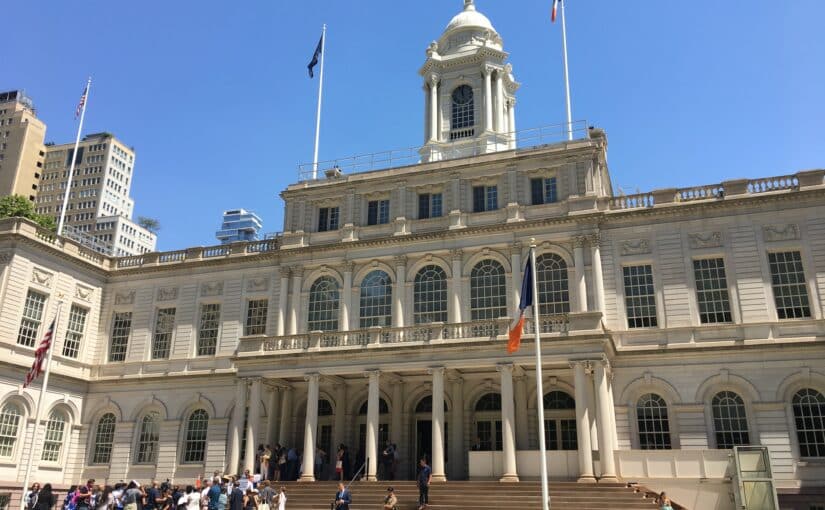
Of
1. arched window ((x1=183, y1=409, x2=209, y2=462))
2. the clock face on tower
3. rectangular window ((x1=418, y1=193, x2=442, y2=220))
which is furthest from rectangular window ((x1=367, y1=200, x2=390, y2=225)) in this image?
arched window ((x1=183, y1=409, x2=209, y2=462))

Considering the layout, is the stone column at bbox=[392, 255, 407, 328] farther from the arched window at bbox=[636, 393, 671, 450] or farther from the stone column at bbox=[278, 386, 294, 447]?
the arched window at bbox=[636, 393, 671, 450]

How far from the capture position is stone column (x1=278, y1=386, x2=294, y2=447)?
32.3m

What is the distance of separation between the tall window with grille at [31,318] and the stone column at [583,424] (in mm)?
25348

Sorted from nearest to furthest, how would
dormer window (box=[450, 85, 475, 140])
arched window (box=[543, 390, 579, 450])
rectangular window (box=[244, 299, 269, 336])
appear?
arched window (box=[543, 390, 579, 450]) → rectangular window (box=[244, 299, 269, 336]) → dormer window (box=[450, 85, 475, 140])

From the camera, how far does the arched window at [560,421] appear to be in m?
28.7

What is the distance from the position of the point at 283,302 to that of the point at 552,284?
13180 mm

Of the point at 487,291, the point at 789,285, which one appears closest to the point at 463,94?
the point at 487,291

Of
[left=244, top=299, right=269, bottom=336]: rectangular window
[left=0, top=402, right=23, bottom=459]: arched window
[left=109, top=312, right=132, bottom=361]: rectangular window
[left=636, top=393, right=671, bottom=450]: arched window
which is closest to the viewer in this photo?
[left=636, top=393, right=671, bottom=450]: arched window

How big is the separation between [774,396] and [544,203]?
12307 mm

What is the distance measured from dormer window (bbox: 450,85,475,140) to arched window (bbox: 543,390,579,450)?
53.7ft

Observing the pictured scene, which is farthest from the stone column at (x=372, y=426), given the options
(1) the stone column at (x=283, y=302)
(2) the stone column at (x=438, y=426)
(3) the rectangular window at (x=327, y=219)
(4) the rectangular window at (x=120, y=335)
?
(4) the rectangular window at (x=120, y=335)

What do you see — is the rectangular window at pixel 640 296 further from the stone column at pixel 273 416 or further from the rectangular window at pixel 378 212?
the stone column at pixel 273 416

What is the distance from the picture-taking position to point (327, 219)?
118ft

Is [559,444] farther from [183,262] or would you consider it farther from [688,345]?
[183,262]
